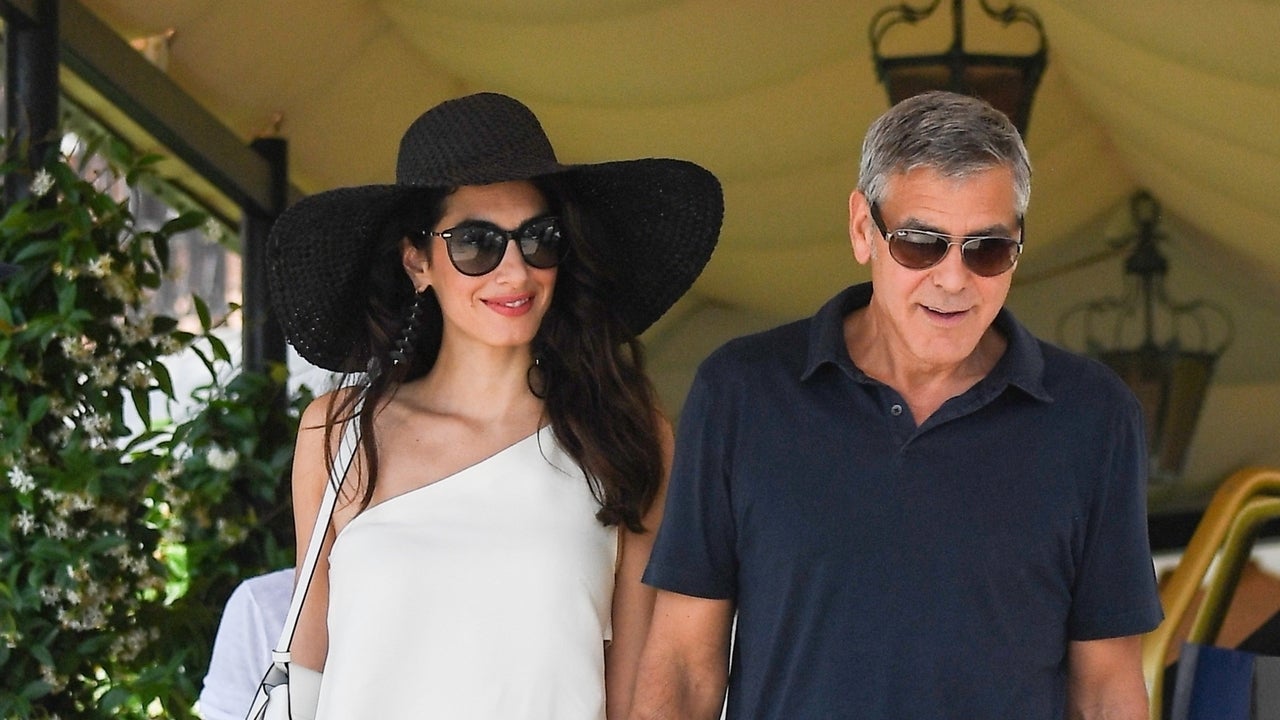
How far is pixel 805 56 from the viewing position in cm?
511

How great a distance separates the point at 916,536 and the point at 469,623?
21.9 inches

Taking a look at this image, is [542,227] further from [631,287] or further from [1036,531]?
[1036,531]

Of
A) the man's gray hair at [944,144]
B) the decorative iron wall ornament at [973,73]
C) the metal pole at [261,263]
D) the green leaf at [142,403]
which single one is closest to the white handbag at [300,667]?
the man's gray hair at [944,144]

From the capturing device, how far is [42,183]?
3402 millimetres

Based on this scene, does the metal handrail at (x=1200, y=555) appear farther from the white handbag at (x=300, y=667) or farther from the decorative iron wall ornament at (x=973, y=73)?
the decorative iron wall ornament at (x=973, y=73)

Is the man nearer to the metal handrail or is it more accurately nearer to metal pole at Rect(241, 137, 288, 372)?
the metal handrail

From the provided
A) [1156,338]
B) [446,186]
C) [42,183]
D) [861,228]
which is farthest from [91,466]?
[1156,338]

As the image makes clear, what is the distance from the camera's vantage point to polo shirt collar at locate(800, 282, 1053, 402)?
205cm

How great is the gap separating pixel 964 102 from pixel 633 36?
2980 millimetres

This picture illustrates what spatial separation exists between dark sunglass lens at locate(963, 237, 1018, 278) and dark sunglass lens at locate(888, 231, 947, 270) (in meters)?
0.03

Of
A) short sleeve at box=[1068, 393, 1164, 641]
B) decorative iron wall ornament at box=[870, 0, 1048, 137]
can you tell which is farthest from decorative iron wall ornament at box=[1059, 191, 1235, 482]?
short sleeve at box=[1068, 393, 1164, 641]

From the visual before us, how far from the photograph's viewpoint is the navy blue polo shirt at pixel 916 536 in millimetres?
1988

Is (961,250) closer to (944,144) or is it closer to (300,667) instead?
(944,144)

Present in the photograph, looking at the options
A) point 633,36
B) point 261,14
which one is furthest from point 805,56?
point 261,14
